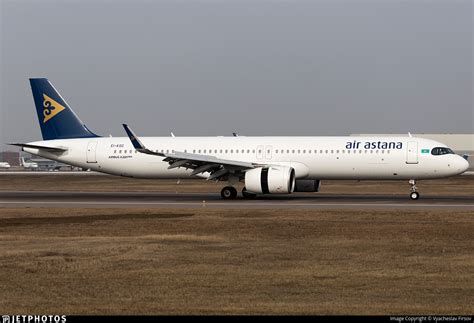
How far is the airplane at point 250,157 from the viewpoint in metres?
42.7

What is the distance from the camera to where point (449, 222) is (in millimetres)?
29078

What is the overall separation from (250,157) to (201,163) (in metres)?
3.80

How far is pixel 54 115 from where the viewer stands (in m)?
48.9

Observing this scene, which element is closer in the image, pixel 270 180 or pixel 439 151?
pixel 270 180

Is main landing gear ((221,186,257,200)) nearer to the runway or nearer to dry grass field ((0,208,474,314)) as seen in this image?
the runway

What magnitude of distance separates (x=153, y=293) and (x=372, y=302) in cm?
421

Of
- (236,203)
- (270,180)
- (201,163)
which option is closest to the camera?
(236,203)

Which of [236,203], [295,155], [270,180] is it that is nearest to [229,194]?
[270,180]

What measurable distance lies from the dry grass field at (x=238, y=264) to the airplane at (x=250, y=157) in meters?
11.5

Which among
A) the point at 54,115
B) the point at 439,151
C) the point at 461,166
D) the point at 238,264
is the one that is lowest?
the point at 238,264

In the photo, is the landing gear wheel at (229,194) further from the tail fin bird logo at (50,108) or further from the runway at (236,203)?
the tail fin bird logo at (50,108)

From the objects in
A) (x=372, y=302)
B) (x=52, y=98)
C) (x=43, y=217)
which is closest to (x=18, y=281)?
(x=372, y=302)

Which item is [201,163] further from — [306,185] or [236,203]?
[306,185]

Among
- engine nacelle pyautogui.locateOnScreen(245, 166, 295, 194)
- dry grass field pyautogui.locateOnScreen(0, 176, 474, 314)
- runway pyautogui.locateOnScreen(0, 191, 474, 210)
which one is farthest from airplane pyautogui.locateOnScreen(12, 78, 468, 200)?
dry grass field pyautogui.locateOnScreen(0, 176, 474, 314)
